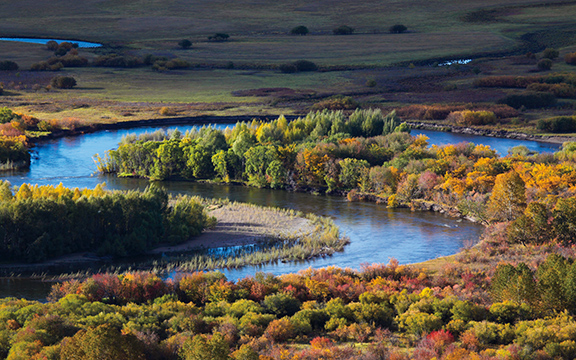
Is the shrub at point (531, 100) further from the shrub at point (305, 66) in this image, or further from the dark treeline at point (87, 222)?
the dark treeline at point (87, 222)

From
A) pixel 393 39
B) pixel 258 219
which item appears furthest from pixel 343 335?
pixel 393 39

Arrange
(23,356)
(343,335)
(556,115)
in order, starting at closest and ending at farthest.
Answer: (23,356)
(343,335)
(556,115)

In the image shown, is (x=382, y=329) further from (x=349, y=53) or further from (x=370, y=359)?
(x=349, y=53)

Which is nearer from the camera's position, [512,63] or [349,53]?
[512,63]

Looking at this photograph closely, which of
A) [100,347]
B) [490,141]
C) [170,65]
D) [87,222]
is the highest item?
[100,347]

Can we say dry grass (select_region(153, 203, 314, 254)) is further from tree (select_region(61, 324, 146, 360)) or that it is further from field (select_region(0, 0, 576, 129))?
field (select_region(0, 0, 576, 129))

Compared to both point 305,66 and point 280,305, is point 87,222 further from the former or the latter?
point 305,66

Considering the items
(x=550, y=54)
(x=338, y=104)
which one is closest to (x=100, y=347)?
(x=338, y=104)
